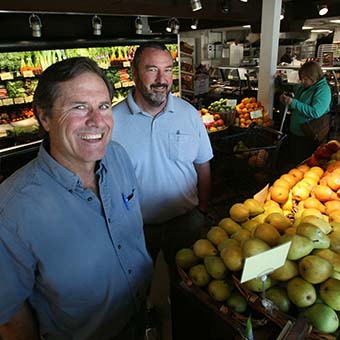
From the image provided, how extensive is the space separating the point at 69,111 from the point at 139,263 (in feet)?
2.25

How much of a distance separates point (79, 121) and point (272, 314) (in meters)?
0.88

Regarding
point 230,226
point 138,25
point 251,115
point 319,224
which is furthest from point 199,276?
point 138,25

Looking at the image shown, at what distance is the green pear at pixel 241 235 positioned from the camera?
1.26 meters

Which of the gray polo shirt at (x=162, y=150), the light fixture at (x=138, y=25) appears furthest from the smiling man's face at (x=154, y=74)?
the light fixture at (x=138, y=25)

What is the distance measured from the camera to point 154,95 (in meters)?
1.86

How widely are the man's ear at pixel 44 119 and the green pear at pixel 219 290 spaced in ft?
2.65

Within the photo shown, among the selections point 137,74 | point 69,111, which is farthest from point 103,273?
point 137,74

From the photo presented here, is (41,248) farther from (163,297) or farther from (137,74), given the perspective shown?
(137,74)

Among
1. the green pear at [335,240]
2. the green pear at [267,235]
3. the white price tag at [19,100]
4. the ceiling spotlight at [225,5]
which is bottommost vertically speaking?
the green pear at [335,240]

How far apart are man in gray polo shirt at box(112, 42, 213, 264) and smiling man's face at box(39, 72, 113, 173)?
757 mm

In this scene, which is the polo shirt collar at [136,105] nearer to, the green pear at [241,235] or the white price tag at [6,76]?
the green pear at [241,235]

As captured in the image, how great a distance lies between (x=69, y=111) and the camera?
1.06 meters

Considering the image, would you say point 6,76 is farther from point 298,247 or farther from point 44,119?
point 298,247

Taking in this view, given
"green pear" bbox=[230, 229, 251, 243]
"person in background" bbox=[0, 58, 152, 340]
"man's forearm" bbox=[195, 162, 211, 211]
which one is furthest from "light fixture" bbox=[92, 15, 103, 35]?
"green pear" bbox=[230, 229, 251, 243]
